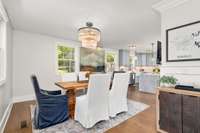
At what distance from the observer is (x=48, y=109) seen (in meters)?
2.41

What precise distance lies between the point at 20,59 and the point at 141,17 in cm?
404

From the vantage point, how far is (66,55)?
5418mm

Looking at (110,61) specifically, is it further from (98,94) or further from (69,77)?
(98,94)

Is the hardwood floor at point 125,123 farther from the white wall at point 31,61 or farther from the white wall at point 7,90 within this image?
the white wall at point 31,61

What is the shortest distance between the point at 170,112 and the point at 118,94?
1.22 m

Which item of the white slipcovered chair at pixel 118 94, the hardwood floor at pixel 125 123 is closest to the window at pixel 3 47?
the hardwood floor at pixel 125 123

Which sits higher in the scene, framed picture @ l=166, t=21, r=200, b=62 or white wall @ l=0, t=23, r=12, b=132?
framed picture @ l=166, t=21, r=200, b=62

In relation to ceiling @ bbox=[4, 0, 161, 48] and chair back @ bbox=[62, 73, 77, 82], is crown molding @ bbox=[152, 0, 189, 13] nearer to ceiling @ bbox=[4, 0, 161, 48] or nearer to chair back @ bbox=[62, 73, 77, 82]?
ceiling @ bbox=[4, 0, 161, 48]

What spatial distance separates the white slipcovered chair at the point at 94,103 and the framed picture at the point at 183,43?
4.38ft

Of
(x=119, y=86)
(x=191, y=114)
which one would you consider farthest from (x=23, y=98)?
(x=191, y=114)

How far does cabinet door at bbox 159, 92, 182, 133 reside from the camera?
187 cm

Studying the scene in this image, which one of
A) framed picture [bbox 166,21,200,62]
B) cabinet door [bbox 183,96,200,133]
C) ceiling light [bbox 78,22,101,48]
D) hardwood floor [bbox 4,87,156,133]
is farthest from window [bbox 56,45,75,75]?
cabinet door [bbox 183,96,200,133]

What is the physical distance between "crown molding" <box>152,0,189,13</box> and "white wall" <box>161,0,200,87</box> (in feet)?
0.18

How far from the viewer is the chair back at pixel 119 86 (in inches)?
112
